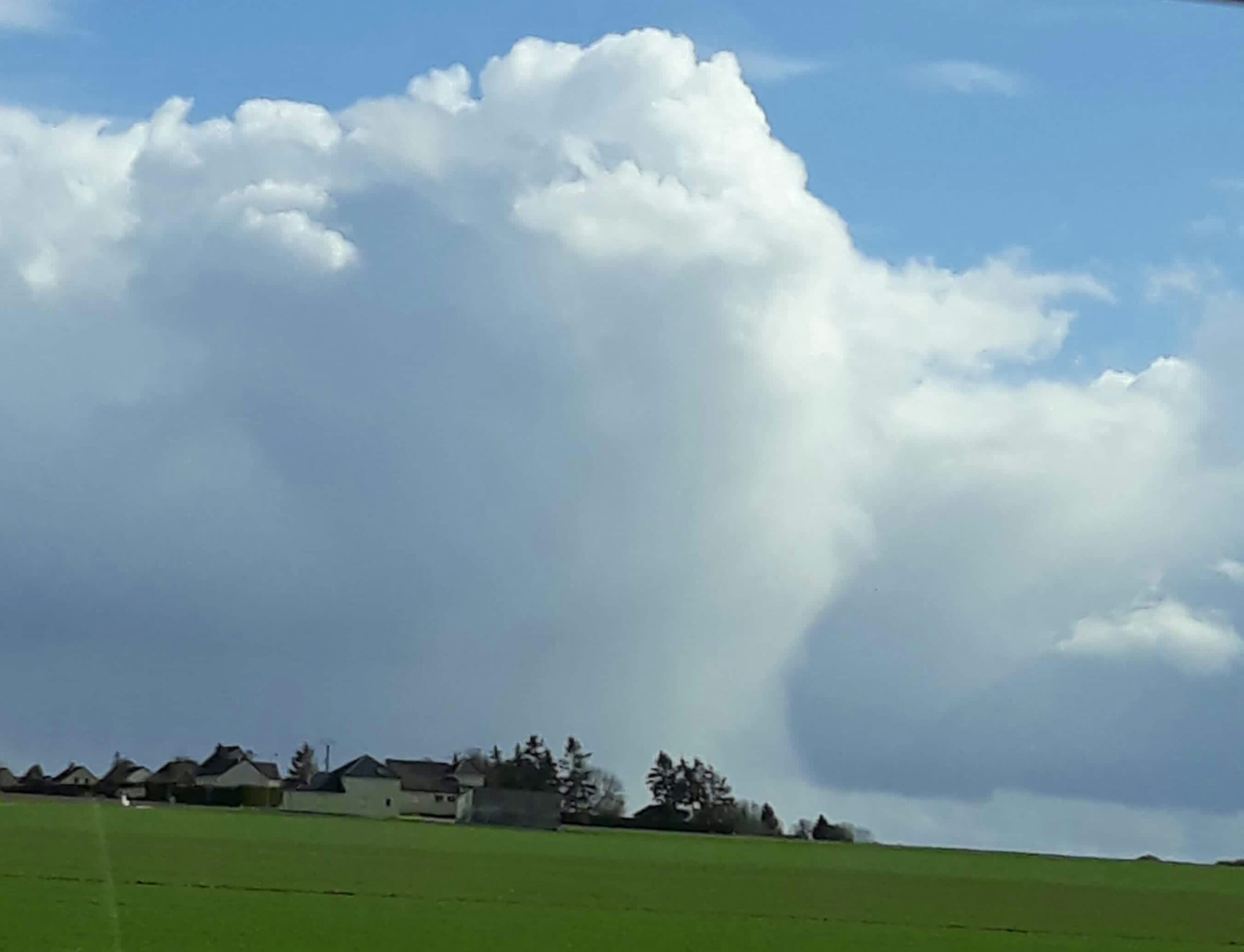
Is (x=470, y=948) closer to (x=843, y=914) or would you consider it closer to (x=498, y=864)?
(x=843, y=914)


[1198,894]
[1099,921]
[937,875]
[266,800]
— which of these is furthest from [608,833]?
[1099,921]

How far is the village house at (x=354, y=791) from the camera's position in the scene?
13300cm

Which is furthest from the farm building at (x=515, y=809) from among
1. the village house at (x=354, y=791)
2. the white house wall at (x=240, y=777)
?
the white house wall at (x=240, y=777)

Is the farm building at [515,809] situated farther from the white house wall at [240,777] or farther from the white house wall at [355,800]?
the white house wall at [240,777]

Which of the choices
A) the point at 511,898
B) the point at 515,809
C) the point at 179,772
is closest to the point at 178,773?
the point at 179,772

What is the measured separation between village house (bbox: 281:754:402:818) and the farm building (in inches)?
697

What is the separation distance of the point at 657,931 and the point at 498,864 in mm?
21157

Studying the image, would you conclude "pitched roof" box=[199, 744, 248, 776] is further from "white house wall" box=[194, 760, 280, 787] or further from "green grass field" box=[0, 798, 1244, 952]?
"green grass field" box=[0, 798, 1244, 952]

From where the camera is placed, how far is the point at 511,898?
113 ft

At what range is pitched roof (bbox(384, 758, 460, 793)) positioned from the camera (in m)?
155

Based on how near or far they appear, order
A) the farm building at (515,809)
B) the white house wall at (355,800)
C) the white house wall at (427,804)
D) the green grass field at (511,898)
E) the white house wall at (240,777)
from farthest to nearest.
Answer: the white house wall at (240,777) < the white house wall at (427,804) < the white house wall at (355,800) < the farm building at (515,809) < the green grass field at (511,898)

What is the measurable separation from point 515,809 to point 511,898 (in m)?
76.5

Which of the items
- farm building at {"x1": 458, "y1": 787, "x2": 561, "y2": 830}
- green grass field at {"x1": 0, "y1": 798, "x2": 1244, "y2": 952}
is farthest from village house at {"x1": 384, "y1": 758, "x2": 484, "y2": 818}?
green grass field at {"x1": 0, "y1": 798, "x2": 1244, "y2": 952}

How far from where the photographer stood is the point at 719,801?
136375mm
